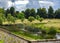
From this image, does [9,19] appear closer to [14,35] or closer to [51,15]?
[51,15]

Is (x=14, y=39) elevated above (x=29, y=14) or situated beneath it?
elevated above

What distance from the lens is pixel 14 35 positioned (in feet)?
50.1

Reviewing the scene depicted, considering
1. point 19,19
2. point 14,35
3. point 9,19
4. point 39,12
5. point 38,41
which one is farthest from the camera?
point 39,12

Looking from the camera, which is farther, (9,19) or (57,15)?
(57,15)

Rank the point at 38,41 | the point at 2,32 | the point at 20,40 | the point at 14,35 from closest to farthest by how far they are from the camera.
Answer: the point at 38,41, the point at 20,40, the point at 14,35, the point at 2,32

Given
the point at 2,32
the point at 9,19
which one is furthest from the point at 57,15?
the point at 2,32

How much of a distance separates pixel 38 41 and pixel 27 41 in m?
0.64

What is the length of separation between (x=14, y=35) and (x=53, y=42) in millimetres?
3094

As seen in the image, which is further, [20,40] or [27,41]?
[20,40]

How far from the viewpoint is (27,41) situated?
42.7 ft

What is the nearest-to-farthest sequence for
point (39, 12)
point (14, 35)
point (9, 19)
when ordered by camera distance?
1. point (14, 35)
2. point (9, 19)
3. point (39, 12)

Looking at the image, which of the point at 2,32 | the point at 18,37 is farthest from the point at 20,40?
the point at 2,32

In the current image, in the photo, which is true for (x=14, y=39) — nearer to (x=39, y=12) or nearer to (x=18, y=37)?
(x=18, y=37)

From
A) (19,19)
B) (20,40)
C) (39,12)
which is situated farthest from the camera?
(39,12)
